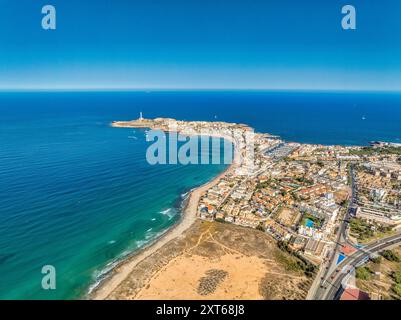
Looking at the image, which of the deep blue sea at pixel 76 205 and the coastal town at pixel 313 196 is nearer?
the deep blue sea at pixel 76 205

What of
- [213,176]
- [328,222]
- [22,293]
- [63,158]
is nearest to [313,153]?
[213,176]

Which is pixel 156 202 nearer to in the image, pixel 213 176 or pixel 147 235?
pixel 147 235

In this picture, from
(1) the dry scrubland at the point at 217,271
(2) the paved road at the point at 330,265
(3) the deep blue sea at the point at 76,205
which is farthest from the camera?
(3) the deep blue sea at the point at 76,205

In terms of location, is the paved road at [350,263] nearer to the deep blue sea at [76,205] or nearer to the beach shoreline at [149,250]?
the beach shoreline at [149,250]

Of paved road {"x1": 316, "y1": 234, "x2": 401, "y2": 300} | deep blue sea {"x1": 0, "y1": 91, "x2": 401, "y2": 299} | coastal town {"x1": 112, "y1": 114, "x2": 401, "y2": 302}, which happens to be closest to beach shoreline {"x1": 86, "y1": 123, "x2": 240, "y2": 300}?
deep blue sea {"x1": 0, "y1": 91, "x2": 401, "y2": 299}

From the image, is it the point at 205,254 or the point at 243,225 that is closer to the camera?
the point at 205,254

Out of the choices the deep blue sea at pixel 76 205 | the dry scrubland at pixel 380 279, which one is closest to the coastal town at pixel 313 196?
the dry scrubland at pixel 380 279
